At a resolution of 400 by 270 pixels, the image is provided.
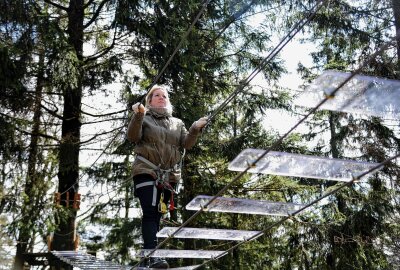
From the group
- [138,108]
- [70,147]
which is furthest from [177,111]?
[138,108]

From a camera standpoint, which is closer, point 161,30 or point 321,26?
point 161,30

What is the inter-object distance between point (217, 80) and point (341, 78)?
21.0ft

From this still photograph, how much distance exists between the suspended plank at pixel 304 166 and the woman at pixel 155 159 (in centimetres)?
111

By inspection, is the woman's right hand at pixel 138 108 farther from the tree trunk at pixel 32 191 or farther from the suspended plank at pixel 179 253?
the tree trunk at pixel 32 191

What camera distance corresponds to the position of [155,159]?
4109mm

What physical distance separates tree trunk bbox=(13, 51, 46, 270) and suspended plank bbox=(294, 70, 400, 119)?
574 cm

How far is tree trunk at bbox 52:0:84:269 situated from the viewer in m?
7.71

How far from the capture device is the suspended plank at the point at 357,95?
2322 millimetres

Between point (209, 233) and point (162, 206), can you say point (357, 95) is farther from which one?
point (162, 206)

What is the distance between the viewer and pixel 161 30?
7.71 m

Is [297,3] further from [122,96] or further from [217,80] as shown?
[122,96]

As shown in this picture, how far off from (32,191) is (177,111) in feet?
7.56

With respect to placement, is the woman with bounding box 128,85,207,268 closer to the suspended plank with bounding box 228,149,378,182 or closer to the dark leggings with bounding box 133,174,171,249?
the dark leggings with bounding box 133,174,171,249

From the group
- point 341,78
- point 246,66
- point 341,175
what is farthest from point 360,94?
point 246,66
